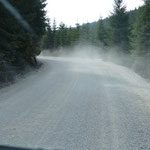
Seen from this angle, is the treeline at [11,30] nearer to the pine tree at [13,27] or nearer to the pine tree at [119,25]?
the pine tree at [13,27]

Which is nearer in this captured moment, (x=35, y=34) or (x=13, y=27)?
(x=13, y=27)

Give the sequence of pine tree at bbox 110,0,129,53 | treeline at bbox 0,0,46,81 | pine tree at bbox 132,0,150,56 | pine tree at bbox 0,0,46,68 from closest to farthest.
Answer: treeline at bbox 0,0,46,81
pine tree at bbox 0,0,46,68
pine tree at bbox 132,0,150,56
pine tree at bbox 110,0,129,53

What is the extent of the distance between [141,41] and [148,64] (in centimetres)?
262

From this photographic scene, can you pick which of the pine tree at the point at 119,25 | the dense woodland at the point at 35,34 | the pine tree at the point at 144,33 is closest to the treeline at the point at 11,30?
the dense woodland at the point at 35,34

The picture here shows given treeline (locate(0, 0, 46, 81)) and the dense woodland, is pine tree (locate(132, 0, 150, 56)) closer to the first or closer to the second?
the dense woodland

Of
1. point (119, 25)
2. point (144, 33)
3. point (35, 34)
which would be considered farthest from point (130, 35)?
point (35, 34)

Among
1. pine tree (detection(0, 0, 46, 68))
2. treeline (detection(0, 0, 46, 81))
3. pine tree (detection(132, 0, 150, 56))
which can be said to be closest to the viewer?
treeline (detection(0, 0, 46, 81))

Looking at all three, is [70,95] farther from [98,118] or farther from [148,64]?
[148,64]

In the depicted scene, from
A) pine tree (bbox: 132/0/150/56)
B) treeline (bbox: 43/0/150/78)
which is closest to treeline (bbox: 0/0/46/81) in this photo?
treeline (bbox: 43/0/150/78)

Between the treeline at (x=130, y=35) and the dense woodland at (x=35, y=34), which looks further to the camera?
the treeline at (x=130, y=35)

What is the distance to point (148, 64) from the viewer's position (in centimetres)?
1498

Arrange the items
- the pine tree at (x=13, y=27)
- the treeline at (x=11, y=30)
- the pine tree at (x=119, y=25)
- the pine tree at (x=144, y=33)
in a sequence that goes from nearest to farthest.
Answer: the treeline at (x=11, y=30) < the pine tree at (x=13, y=27) < the pine tree at (x=144, y=33) < the pine tree at (x=119, y=25)

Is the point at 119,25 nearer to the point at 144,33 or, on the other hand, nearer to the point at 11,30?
the point at 144,33

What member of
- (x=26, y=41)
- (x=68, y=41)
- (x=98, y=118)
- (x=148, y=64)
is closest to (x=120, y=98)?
(x=98, y=118)
